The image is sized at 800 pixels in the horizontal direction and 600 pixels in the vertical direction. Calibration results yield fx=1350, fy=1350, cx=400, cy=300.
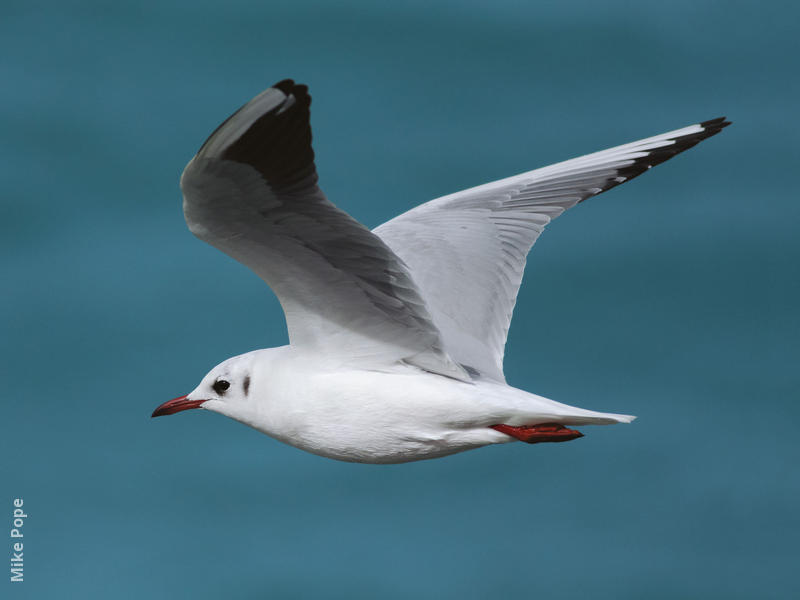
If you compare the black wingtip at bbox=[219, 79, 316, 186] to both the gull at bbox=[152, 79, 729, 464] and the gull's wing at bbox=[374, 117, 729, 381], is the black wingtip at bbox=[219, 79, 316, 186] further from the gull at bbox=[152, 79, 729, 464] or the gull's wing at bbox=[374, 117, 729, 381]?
the gull's wing at bbox=[374, 117, 729, 381]

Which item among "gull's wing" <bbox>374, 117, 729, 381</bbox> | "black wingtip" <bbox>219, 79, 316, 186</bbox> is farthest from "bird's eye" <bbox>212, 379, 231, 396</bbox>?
"black wingtip" <bbox>219, 79, 316, 186</bbox>

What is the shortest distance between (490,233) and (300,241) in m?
1.43

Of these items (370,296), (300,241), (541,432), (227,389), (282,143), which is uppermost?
(282,143)

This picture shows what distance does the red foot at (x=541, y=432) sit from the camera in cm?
425

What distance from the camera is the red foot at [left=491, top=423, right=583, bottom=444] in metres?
4.25

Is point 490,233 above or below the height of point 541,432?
above

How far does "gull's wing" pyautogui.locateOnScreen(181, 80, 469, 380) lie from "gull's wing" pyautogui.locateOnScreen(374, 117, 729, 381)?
0.39m

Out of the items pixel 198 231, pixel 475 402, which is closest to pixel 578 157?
pixel 475 402

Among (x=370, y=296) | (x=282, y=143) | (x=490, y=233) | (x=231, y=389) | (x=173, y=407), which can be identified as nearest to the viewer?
(x=282, y=143)

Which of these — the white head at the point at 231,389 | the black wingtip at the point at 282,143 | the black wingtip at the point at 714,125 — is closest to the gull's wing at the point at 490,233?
the black wingtip at the point at 714,125

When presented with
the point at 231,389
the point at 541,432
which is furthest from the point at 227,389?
the point at 541,432

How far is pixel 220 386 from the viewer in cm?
464

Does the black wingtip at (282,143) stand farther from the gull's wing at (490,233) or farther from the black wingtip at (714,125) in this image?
the black wingtip at (714,125)

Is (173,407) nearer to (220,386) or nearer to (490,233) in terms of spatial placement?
(220,386)
